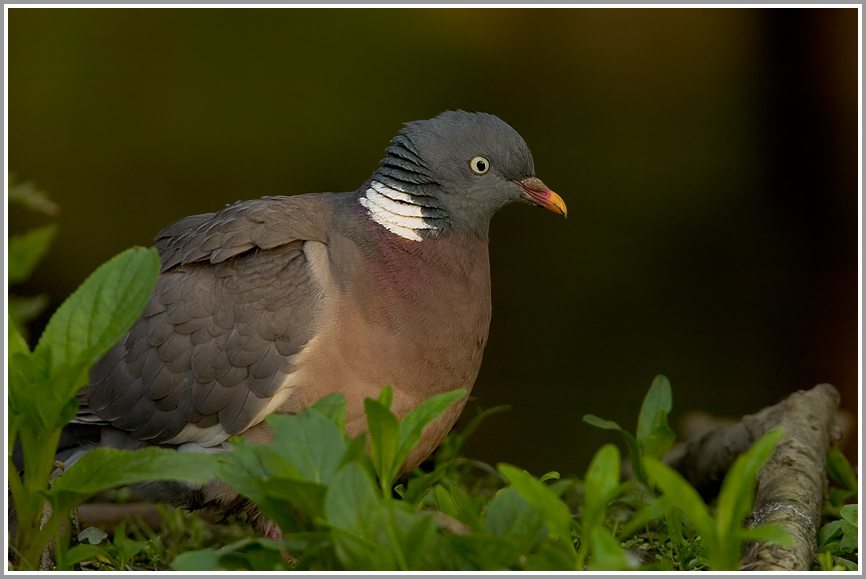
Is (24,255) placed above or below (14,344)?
above

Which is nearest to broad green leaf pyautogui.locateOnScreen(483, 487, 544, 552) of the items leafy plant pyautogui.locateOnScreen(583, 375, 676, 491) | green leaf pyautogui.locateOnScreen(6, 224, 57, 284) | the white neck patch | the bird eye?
leafy plant pyautogui.locateOnScreen(583, 375, 676, 491)

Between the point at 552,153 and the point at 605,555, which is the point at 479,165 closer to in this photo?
the point at 605,555

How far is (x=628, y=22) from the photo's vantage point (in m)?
4.43

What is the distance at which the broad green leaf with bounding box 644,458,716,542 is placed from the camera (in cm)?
127

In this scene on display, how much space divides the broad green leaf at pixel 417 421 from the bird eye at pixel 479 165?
3.53 feet

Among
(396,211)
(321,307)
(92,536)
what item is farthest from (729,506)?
(92,536)

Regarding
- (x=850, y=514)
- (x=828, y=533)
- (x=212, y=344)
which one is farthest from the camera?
(x=212, y=344)

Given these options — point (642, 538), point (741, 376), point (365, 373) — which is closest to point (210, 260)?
point (365, 373)

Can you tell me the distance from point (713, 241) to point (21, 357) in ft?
12.1

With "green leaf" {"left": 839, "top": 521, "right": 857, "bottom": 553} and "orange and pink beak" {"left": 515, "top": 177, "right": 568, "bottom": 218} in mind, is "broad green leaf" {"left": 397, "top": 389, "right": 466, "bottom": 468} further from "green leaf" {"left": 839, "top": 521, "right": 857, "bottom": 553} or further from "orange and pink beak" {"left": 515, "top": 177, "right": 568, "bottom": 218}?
"orange and pink beak" {"left": 515, "top": 177, "right": 568, "bottom": 218}

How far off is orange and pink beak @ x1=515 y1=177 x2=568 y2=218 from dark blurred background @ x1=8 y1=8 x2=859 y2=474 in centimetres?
190

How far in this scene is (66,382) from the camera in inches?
60.7

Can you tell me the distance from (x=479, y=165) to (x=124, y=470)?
141cm

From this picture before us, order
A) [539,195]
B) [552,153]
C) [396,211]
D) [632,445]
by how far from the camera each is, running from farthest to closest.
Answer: [552,153], [539,195], [396,211], [632,445]
